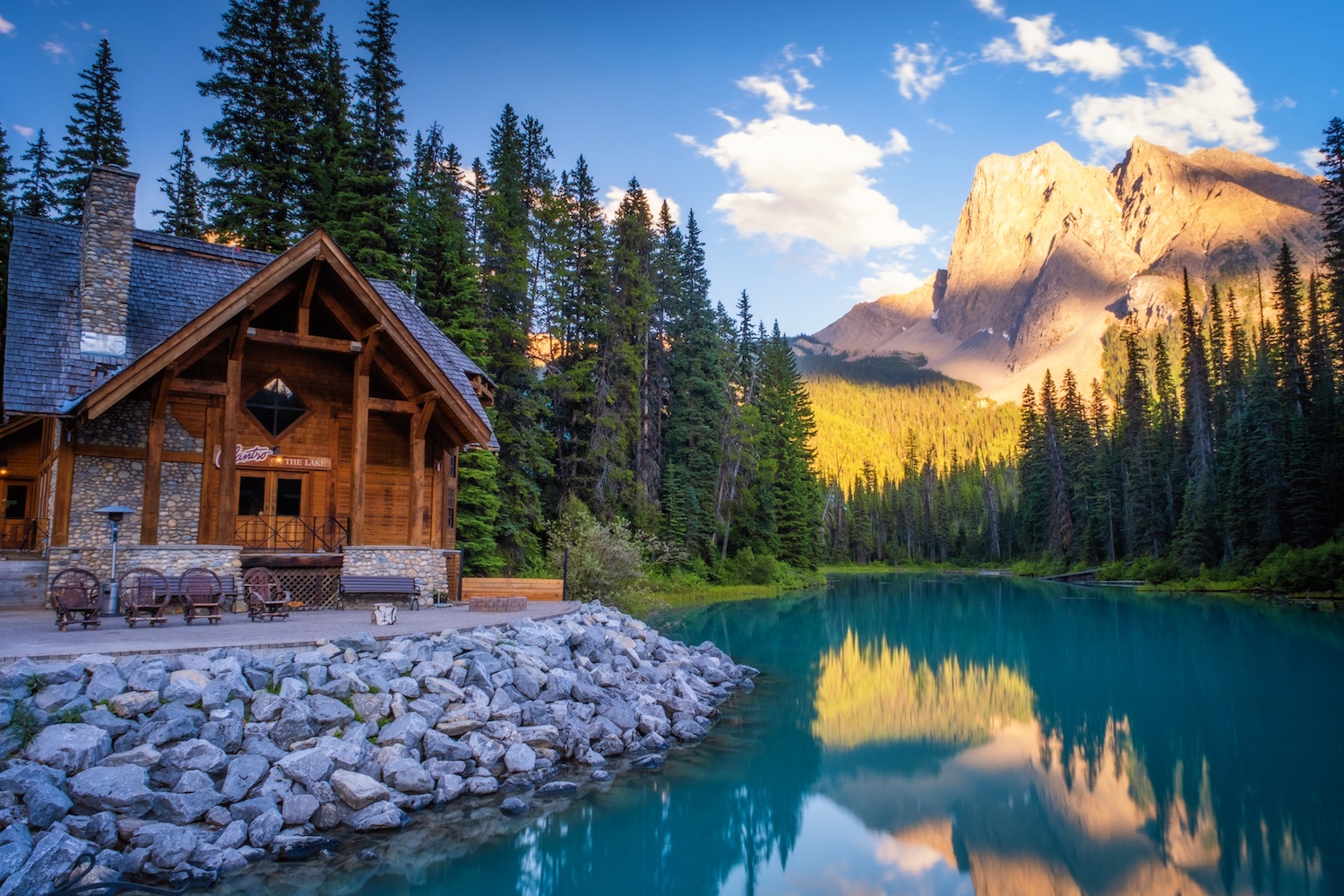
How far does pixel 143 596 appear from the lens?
14.6 m

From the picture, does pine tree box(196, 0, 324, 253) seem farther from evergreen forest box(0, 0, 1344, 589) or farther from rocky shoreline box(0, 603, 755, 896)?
rocky shoreline box(0, 603, 755, 896)

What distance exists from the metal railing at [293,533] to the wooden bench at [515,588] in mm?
3353

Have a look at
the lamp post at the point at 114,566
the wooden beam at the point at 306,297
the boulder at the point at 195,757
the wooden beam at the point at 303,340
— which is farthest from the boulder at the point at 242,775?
the wooden beam at the point at 306,297

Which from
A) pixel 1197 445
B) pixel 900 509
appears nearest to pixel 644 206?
pixel 1197 445

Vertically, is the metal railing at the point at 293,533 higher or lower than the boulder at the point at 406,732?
higher

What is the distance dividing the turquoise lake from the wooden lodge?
9369 millimetres

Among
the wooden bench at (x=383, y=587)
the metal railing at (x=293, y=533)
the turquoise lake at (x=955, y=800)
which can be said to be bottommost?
the turquoise lake at (x=955, y=800)

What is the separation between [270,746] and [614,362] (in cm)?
3177

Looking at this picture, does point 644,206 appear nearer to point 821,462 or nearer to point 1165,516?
point 1165,516

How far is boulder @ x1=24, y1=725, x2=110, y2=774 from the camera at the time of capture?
28.5ft

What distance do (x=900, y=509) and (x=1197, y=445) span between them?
60010mm

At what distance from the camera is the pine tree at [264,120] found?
29.7 m

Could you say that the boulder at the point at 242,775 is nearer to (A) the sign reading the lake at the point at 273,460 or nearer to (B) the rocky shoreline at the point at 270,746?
(B) the rocky shoreline at the point at 270,746

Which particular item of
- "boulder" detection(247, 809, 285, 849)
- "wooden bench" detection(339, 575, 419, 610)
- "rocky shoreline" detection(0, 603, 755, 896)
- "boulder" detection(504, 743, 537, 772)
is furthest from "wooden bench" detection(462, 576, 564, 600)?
"boulder" detection(247, 809, 285, 849)
